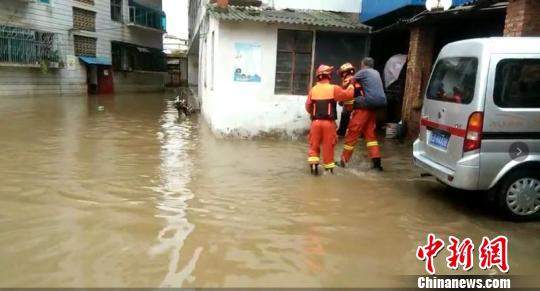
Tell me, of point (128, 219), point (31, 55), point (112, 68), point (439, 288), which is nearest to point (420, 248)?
point (439, 288)

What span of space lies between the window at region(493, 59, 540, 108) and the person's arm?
234 cm

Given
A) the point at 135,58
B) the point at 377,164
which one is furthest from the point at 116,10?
the point at 377,164

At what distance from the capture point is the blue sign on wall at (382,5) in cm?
820

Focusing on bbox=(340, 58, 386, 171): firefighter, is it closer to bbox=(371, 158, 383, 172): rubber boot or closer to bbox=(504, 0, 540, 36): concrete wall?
bbox=(371, 158, 383, 172): rubber boot

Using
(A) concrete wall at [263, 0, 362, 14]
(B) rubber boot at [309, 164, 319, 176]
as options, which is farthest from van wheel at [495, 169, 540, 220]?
(A) concrete wall at [263, 0, 362, 14]

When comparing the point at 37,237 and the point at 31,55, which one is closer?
the point at 37,237

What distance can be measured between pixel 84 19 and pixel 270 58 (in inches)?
778

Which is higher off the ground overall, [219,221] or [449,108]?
[449,108]

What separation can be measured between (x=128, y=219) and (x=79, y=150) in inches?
174

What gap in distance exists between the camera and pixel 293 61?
401 inches

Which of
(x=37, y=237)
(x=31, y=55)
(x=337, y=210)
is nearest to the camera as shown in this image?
(x=37, y=237)

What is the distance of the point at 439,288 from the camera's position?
11.0ft

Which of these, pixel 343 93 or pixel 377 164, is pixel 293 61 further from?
pixel 377 164

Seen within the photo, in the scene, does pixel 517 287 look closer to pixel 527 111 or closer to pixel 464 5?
pixel 527 111
